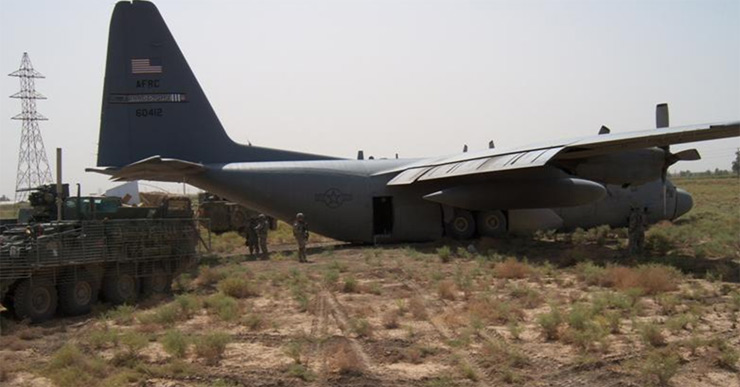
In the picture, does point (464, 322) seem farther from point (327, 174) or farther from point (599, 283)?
point (327, 174)

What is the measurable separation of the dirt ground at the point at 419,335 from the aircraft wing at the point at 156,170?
17.5 ft

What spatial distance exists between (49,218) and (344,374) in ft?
33.9

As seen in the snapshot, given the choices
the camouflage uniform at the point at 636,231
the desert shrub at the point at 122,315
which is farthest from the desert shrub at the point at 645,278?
the desert shrub at the point at 122,315

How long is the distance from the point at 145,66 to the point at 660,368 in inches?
808

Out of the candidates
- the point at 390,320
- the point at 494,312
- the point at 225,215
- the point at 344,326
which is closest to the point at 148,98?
the point at 225,215

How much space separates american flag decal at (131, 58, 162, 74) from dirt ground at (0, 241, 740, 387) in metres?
9.55

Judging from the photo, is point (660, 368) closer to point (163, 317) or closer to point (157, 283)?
point (163, 317)

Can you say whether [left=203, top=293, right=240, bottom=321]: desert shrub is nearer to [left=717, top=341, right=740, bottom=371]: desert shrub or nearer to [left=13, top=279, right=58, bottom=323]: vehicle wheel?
[left=13, top=279, right=58, bottom=323]: vehicle wheel

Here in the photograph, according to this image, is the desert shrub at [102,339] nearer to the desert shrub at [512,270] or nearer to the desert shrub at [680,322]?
the desert shrub at [680,322]

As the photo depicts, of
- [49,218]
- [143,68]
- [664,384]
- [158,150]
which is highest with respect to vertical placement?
[143,68]

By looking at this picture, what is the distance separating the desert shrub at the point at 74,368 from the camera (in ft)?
28.6

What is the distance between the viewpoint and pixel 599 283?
1596 cm

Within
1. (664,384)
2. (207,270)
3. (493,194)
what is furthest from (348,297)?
(493,194)

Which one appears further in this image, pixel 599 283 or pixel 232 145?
pixel 232 145
